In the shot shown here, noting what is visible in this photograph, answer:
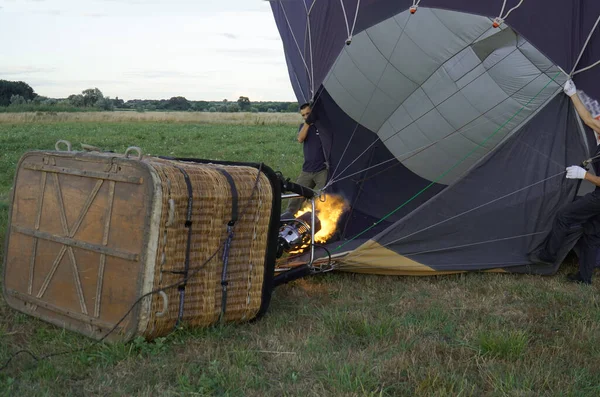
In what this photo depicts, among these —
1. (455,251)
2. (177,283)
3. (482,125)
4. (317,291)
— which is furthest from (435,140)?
(177,283)

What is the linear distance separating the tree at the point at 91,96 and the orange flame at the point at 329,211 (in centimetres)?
5464

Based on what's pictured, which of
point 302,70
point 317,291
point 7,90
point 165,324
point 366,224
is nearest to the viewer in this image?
point 165,324

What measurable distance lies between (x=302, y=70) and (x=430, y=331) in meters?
3.50

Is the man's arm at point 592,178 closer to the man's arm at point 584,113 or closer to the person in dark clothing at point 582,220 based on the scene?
the person in dark clothing at point 582,220

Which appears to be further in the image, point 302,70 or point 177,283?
point 302,70

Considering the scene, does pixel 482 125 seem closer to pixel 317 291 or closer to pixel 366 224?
pixel 366 224

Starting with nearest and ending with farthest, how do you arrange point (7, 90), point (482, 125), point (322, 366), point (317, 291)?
point (322, 366) → point (317, 291) → point (482, 125) → point (7, 90)

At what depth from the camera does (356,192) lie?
606 cm

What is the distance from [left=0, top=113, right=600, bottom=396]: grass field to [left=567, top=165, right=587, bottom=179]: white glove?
0.84m

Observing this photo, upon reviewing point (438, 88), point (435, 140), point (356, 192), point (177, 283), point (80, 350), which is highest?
point (438, 88)

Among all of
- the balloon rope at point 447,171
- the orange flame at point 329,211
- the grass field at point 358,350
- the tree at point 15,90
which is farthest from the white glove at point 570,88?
the tree at point 15,90

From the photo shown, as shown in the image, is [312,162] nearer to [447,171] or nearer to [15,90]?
[447,171]

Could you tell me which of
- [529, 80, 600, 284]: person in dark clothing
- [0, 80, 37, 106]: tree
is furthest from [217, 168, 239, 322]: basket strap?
[0, 80, 37, 106]: tree

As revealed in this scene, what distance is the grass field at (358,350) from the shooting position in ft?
10.1
